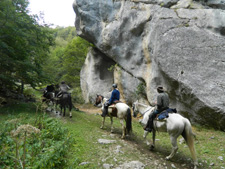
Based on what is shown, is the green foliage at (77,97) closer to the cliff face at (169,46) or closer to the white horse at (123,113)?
the cliff face at (169,46)

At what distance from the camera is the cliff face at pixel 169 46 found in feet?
29.6

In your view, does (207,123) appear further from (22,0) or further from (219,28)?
(22,0)

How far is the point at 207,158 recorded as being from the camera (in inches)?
238

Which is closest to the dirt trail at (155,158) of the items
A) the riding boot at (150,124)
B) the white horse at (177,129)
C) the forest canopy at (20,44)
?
the white horse at (177,129)

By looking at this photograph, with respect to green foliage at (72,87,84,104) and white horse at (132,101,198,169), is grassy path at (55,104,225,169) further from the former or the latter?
green foliage at (72,87,84,104)

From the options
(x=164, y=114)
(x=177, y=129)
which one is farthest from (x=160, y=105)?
(x=177, y=129)

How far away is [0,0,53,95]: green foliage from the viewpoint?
1009 cm

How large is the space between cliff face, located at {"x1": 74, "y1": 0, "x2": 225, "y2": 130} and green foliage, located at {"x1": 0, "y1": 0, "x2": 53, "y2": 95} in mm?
6430

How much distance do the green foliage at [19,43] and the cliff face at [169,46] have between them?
6430 millimetres

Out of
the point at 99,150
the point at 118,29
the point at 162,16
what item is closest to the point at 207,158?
the point at 99,150

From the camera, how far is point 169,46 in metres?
10.5

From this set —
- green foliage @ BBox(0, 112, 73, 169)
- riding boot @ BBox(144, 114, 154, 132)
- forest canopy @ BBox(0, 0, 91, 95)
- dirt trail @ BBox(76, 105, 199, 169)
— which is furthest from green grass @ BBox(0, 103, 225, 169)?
forest canopy @ BBox(0, 0, 91, 95)

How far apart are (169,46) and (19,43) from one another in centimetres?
1115

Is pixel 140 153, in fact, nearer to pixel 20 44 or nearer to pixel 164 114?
pixel 164 114
